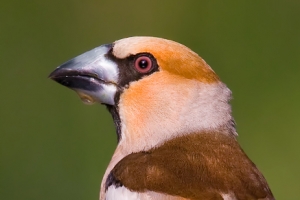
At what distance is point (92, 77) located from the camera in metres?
1.75

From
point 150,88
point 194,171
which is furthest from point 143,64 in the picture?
→ point 194,171

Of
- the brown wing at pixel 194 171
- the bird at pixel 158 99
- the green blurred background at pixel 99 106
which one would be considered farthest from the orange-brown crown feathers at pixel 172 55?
the green blurred background at pixel 99 106

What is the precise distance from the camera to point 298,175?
2955 millimetres

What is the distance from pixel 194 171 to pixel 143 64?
0.33 metres

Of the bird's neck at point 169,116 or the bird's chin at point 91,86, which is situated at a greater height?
the bird's chin at point 91,86

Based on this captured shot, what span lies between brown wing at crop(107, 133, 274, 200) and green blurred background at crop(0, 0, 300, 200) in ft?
3.88

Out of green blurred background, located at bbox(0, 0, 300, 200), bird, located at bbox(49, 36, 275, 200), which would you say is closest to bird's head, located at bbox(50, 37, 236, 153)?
bird, located at bbox(49, 36, 275, 200)

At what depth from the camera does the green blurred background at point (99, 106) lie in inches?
113

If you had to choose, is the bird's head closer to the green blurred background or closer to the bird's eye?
the bird's eye

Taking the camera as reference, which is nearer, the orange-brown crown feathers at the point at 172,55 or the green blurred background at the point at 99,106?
the orange-brown crown feathers at the point at 172,55

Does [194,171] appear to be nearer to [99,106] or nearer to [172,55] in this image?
[172,55]

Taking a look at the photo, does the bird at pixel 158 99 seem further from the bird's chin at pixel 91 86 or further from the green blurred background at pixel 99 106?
the green blurred background at pixel 99 106

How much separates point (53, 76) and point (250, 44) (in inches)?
65.3

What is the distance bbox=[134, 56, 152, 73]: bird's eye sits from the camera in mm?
1728
